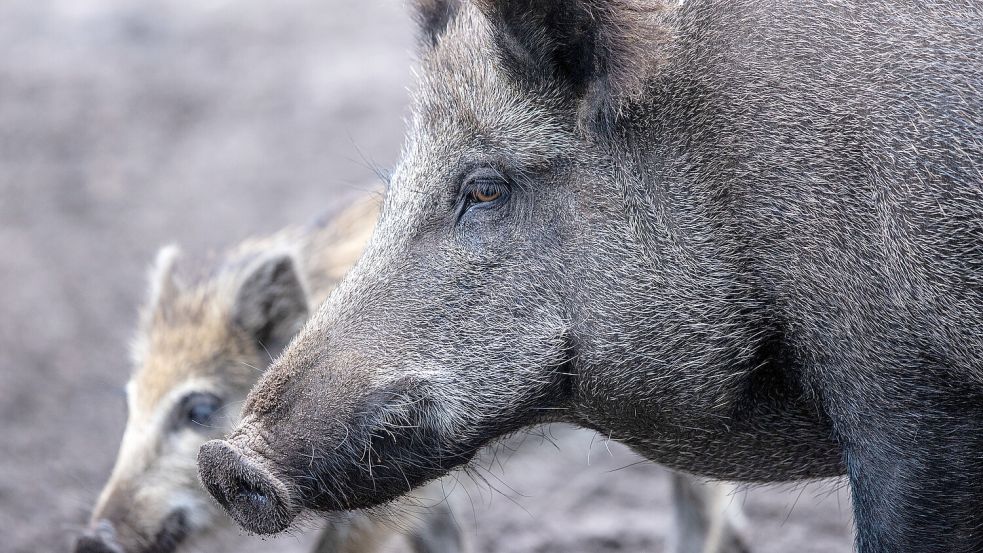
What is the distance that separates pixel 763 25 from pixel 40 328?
18.9ft

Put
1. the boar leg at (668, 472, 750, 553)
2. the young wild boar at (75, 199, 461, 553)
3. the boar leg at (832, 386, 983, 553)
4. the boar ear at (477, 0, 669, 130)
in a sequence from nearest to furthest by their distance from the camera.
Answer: the boar leg at (832, 386, 983, 553)
the boar ear at (477, 0, 669, 130)
the young wild boar at (75, 199, 461, 553)
the boar leg at (668, 472, 750, 553)

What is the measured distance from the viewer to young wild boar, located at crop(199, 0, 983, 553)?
8.62 feet

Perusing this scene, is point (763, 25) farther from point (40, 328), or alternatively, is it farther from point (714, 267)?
point (40, 328)

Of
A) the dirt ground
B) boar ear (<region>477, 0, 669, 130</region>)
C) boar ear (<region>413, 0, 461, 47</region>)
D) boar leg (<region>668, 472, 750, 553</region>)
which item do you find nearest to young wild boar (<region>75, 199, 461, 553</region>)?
the dirt ground

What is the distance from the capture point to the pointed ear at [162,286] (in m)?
5.30

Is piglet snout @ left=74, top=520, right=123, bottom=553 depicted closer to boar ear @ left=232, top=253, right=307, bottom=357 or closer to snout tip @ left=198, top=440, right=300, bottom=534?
boar ear @ left=232, top=253, right=307, bottom=357

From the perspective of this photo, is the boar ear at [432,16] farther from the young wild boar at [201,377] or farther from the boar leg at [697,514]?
the boar leg at [697,514]

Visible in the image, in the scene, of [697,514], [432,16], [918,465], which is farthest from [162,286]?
[918,465]

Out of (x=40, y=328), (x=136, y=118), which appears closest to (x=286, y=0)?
(x=136, y=118)

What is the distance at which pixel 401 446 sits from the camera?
9.55ft

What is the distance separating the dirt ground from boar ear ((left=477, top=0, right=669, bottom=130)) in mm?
649

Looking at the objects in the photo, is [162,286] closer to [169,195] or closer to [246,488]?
[246,488]

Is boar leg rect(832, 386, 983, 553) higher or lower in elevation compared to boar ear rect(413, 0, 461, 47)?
lower

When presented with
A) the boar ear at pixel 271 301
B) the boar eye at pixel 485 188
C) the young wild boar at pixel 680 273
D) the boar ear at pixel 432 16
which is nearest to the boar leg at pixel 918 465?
the young wild boar at pixel 680 273
